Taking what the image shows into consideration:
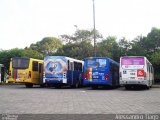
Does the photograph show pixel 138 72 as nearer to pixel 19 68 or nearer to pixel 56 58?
pixel 56 58

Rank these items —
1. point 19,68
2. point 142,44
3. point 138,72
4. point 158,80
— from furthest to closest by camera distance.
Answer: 1. point 142,44
2. point 158,80
3. point 19,68
4. point 138,72

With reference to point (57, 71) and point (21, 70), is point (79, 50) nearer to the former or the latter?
point (21, 70)

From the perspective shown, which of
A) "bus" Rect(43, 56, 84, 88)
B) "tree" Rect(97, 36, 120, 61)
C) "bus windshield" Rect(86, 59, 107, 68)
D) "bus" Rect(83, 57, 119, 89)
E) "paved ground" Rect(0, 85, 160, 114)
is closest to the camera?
"paved ground" Rect(0, 85, 160, 114)

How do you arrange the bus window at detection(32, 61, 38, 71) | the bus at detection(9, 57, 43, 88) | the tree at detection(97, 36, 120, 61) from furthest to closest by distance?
the tree at detection(97, 36, 120, 61) < the bus window at detection(32, 61, 38, 71) < the bus at detection(9, 57, 43, 88)

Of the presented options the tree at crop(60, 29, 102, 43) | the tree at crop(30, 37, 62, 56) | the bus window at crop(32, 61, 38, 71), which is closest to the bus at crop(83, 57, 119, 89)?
the bus window at crop(32, 61, 38, 71)

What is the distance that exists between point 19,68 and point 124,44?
2765 centimetres

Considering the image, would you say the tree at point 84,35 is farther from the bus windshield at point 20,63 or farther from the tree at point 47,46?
the bus windshield at point 20,63

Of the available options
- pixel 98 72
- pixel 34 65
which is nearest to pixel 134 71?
pixel 98 72

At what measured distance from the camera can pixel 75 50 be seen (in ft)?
211

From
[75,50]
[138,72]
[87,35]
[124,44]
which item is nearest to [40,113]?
[138,72]

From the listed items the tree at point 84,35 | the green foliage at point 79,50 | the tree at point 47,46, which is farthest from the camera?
the tree at point 47,46

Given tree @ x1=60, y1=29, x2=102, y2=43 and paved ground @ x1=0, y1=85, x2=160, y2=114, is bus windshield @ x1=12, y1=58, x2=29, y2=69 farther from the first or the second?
tree @ x1=60, y1=29, x2=102, y2=43

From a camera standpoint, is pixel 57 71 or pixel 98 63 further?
pixel 57 71

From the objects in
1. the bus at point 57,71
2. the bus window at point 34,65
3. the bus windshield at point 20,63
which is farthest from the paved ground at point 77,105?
the bus window at point 34,65
